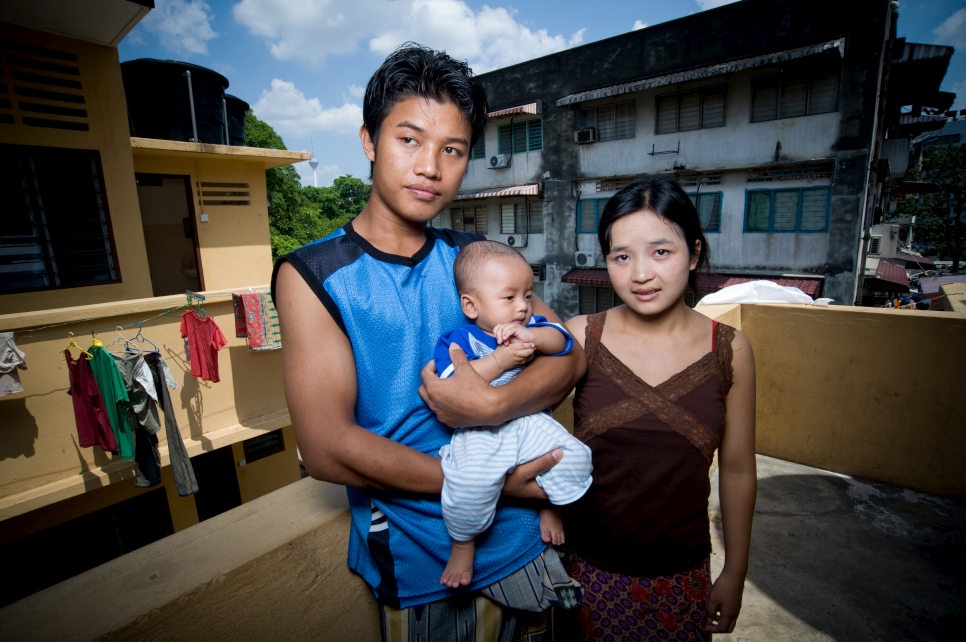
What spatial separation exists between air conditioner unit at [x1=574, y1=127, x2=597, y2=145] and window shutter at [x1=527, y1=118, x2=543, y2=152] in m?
1.69

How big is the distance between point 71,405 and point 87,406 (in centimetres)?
29

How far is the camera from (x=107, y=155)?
6.23 metres

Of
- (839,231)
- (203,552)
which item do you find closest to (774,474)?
(203,552)

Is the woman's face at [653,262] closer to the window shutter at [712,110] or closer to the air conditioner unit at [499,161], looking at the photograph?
the window shutter at [712,110]

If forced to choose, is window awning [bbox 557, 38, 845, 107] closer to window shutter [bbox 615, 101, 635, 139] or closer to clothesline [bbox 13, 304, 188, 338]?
window shutter [bbox 615, 101, 635, 139]

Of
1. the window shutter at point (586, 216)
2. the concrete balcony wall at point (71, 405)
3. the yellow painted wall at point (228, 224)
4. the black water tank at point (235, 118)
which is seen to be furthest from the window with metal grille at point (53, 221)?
the window shutter at point (586, 216)

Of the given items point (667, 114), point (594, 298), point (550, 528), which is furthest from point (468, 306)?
point (594, 298)

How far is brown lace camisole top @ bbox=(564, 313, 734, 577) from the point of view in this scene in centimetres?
161

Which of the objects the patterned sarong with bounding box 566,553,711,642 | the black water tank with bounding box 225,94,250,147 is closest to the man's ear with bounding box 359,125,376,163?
the patterned sarong with bounding box 566,553,711,642

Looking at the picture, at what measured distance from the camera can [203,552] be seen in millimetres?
1286

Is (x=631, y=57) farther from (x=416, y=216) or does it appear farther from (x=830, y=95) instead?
(x=416, y=216)

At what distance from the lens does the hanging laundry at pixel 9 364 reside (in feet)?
14.5

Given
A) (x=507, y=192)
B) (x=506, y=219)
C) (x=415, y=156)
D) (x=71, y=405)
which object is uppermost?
(x=507, y=192)

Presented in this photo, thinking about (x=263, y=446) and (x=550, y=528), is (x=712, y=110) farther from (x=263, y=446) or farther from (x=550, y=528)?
(x=550, y=528)
